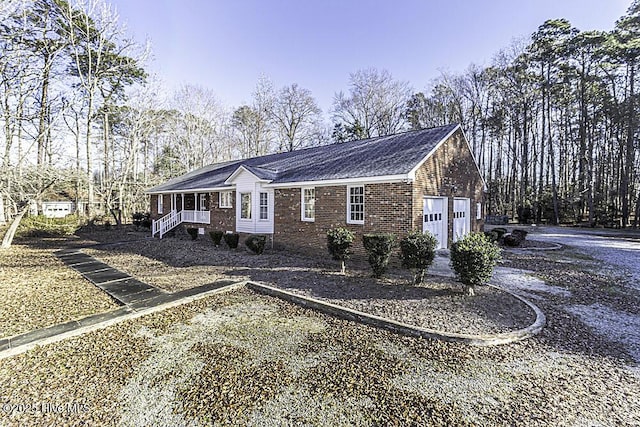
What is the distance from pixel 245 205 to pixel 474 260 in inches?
409

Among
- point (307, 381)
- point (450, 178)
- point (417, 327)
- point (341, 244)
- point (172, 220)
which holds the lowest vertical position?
point (307, 381)

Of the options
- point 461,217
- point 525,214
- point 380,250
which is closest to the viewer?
point 380,250

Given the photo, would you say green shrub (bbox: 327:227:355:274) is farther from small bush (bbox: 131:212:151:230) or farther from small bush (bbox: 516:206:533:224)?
small bush (bbox: 516:206:533:224)

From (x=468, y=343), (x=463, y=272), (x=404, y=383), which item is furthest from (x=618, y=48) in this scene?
(x=404, y=383)

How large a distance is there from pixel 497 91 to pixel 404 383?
34.5 meters

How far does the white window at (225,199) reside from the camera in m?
14.6

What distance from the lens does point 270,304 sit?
5898 mm

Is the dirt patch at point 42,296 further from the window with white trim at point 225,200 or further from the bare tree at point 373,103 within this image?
the bare tree at point 373,103

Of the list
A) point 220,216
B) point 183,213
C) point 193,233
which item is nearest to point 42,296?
point 220,216

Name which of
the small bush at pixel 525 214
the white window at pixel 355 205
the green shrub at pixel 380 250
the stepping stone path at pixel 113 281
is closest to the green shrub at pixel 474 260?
the green shrub at pixel 380 250

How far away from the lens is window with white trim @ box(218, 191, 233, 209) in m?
14.6

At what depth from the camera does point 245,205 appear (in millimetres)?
13789

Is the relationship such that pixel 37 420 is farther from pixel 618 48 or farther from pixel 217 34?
pixel 618 48

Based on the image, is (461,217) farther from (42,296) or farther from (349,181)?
(42,296)
